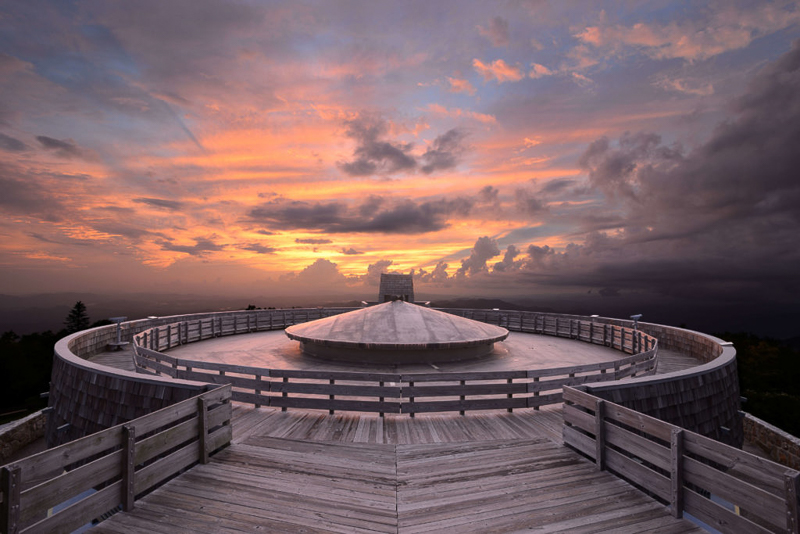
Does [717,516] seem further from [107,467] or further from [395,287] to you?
[395,287]

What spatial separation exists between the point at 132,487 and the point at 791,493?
8.12 metres

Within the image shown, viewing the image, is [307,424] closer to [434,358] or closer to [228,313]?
[434,358]

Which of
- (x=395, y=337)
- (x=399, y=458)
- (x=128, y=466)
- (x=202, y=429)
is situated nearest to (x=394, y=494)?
(x=399, y=458)

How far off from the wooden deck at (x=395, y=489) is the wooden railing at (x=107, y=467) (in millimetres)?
291

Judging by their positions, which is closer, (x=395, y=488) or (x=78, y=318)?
(x=395, y=488)

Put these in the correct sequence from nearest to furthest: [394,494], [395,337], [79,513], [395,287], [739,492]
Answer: [739,492] < [79,513] < [394,494] < [395,337] < [395,287]

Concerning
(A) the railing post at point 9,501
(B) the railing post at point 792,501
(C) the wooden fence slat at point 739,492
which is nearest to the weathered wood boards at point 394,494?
(C) the wooden fence slat at point 739,492

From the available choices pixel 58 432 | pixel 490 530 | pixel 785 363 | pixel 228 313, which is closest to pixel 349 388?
pixel 490 530

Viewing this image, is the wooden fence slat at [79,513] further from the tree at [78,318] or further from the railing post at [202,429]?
the tree at [78,318]

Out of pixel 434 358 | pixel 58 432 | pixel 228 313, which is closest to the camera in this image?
pixel 58 432

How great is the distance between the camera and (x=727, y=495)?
4824 millimetres

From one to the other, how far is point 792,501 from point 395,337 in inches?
558

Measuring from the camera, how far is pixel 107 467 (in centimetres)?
541

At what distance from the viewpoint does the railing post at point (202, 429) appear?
7.02 metres
